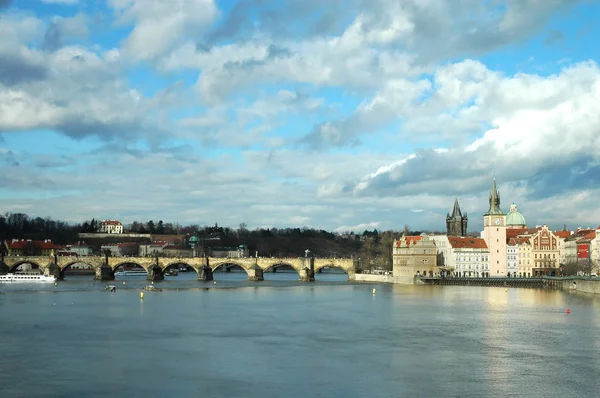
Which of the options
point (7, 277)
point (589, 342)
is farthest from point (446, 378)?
point (7, 277)

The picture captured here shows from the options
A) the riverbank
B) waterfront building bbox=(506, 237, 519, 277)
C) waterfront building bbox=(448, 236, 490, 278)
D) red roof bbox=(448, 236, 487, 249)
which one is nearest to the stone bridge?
the riverbank

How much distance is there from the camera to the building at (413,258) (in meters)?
116

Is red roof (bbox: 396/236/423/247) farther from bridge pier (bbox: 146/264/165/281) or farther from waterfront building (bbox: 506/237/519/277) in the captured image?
bridge pier (bbox: 146/264/165/281)

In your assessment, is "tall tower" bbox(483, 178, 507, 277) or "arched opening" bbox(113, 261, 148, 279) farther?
"arched opening" bbox(113, 261, 148, 279)

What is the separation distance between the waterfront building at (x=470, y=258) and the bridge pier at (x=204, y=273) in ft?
122

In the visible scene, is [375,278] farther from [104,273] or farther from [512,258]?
[104,273]

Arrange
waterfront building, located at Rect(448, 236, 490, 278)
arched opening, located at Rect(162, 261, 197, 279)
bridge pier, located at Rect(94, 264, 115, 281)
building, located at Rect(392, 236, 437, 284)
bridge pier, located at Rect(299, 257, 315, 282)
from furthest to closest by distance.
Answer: arched opening, located at Rect(162, 261, 197, 279)
waterfront building, located at Rect(448, 236, 490, 278)
bridge pier, located at Rect(299, 257, 315, 282)
bridge pier, located at Rect(94, 264, 115, 281)
building, located at Rect(392, 236, 437, 284)

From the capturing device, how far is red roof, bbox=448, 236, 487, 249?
12119 centimetres

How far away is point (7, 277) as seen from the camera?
10700 cm

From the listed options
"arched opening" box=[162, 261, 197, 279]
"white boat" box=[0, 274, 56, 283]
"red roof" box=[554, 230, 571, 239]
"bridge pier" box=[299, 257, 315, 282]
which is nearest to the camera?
"white boat" box=[0, 274, 56, 283]

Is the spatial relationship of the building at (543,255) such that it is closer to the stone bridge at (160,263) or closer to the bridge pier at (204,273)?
the stone bridge at (160,263)

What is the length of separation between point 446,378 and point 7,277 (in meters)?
87.0

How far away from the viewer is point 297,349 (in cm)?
4100

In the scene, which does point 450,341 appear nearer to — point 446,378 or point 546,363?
point 546,363
